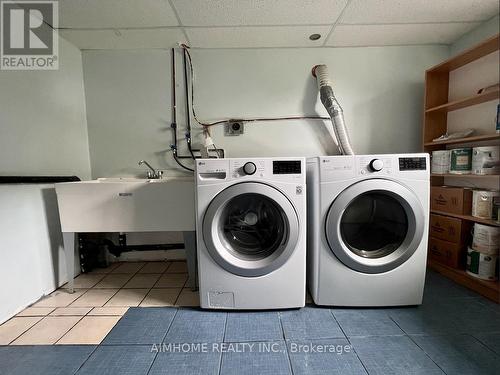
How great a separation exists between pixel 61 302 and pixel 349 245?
5.75ft

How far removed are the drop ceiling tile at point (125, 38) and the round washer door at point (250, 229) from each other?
1.29 meters

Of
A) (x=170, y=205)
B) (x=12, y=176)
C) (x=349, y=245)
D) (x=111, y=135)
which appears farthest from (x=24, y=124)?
(x=349, y=245)

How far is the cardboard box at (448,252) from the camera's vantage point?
1480 mm

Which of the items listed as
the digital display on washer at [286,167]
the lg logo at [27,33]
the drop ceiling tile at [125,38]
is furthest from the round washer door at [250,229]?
the lg logo at [27,33]

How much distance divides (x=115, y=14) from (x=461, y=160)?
2358mm

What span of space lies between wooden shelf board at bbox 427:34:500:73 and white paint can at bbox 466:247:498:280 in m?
1.18

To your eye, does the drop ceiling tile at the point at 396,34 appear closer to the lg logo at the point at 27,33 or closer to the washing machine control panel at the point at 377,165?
the washing machine control panel at the point at 377,165

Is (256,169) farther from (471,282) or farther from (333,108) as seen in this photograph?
(471,282)

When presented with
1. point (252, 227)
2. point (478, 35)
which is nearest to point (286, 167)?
point (252, 227)

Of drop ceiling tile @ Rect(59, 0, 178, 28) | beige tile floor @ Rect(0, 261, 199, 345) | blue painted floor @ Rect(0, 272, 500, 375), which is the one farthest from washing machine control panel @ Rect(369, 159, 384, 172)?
drop ceiling tile @ Rect(59, 0, 178, 28)

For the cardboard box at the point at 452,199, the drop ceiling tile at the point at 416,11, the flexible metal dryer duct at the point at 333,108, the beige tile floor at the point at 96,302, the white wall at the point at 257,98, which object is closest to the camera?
the beige tile floor at the point at 96,302

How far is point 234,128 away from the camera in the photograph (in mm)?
1834

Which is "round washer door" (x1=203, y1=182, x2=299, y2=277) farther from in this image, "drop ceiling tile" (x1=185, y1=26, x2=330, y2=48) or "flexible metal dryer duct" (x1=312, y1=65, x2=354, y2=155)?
"drop ceiling tile" (x1=185, y1=26, x2=330, y2=48)

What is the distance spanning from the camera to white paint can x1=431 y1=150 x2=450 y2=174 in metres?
1.53
